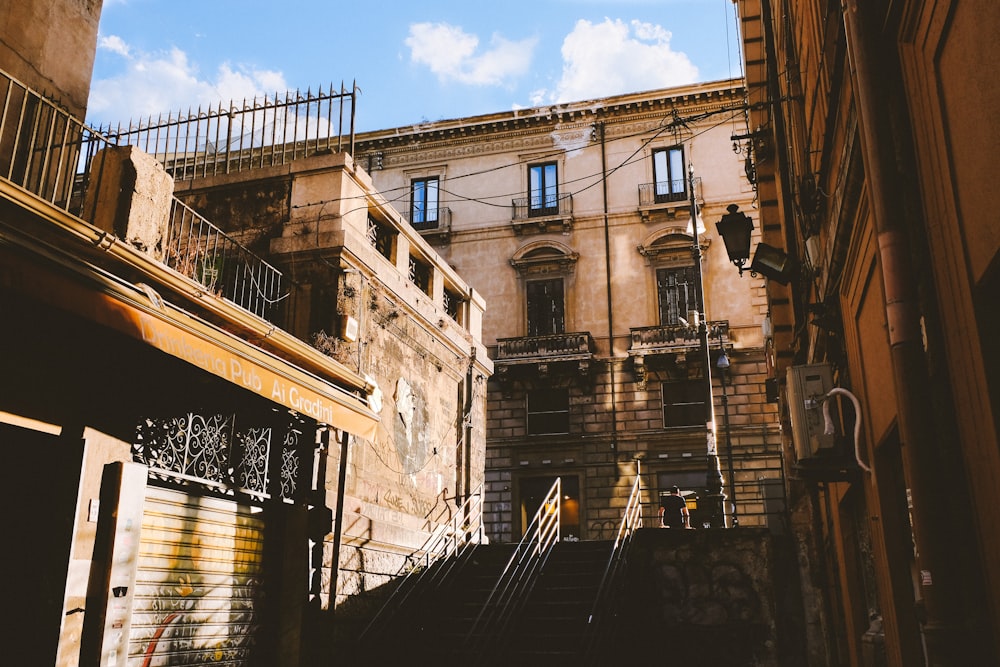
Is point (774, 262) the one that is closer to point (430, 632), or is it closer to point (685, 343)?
point (430, 632)

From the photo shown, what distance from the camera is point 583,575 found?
13.0 metres

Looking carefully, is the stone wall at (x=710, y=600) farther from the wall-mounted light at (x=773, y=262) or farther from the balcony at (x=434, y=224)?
the balcony at (x=434, y=224)

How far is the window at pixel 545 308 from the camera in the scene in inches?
1164

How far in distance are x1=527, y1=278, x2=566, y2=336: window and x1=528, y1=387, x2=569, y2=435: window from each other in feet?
7.20

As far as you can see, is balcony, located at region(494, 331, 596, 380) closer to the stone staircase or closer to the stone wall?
the stone staircase

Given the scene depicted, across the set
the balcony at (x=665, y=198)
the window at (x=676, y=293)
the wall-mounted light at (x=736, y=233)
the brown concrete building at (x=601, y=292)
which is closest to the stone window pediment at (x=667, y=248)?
the brown concrete building at (x=601, y=292)

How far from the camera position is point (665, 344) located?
91.3 feet

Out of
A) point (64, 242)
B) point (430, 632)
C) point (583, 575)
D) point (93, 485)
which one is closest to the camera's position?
point (64, 242)

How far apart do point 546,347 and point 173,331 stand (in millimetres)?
22590

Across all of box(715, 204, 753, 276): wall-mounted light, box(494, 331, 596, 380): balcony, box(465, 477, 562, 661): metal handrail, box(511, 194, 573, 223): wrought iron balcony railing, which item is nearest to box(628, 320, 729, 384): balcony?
box(494, 331, 596, 380): balcony

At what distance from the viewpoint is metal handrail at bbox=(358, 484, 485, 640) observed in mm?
11944

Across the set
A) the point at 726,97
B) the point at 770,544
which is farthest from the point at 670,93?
the point at 770,544

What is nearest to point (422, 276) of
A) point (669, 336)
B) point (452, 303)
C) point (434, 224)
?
point (452, 303)

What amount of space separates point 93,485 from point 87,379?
0.95m
